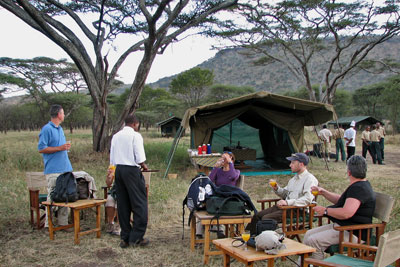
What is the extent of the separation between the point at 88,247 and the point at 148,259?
0.75 metres

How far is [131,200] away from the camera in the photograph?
3.92 metres

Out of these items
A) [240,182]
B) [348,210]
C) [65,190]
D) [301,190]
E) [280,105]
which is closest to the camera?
[348,210]

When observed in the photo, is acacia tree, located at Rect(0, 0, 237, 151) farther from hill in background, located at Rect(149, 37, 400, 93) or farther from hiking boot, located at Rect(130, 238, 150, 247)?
hill in background, located at Rect(149, 37, 400, 93)

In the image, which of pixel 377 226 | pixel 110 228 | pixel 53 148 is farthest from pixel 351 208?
pixel 53 148

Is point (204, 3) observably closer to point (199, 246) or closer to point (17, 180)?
point (17, 180)

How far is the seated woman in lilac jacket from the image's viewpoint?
14.0 feet

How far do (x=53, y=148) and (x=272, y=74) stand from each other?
Answer: 63.7 meters

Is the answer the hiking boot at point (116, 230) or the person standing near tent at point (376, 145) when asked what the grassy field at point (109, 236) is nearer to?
the hiking boot at point (116, 230)

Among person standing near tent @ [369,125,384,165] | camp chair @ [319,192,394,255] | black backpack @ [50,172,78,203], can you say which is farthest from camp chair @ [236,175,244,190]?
person standing near tent @ [369,125,384,165]

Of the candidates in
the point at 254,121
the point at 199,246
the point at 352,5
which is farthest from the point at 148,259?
the point at 352,5

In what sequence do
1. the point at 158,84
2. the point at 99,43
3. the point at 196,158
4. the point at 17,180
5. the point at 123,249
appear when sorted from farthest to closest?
the point at 158,84 < the point at 99,43 < the point at 196,158 < the point at 17,180 < the point at 123,249

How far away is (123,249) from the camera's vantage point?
3910mm

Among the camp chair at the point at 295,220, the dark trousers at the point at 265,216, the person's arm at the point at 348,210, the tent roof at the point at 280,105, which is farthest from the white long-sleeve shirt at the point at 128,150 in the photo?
the tent roof at the point at 280,105

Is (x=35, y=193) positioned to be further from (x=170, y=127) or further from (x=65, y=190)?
Result: (x=170, y=127)
